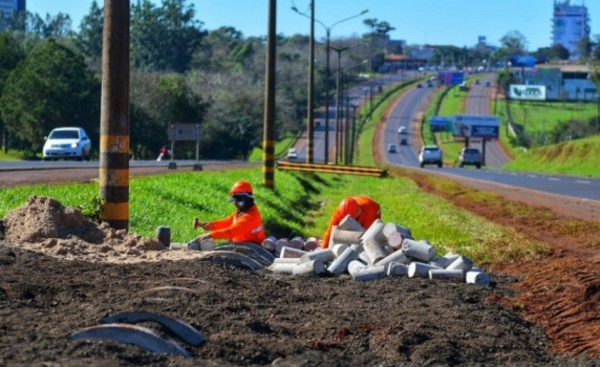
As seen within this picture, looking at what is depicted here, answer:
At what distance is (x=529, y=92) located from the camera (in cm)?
17350

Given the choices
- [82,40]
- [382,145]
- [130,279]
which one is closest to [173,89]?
[82,40]

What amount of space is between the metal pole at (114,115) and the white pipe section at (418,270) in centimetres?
383

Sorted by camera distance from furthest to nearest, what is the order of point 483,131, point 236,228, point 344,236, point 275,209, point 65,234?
point 483,131 → point 275,209 → point 236,228 → point 344,236 → point 65,234

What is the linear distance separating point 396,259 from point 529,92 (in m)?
163

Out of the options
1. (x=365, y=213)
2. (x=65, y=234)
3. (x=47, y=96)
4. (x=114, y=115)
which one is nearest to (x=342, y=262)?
(x=365, y=213)

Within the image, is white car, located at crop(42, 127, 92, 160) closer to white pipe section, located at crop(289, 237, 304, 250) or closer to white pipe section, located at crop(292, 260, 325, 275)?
white pipe section, located at crop(289, 237, 304, 250)

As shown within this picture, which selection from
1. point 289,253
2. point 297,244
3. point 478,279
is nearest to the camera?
point 478,279

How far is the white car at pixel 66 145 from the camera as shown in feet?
161

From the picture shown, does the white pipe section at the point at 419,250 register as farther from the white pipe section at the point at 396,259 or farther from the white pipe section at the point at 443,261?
the white pipe section at the point at 443,261

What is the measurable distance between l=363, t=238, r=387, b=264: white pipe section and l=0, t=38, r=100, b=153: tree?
56322 millimetres

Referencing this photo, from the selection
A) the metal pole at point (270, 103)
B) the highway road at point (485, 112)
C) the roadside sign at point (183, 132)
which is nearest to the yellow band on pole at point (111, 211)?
the metal pole at point (270, 103)

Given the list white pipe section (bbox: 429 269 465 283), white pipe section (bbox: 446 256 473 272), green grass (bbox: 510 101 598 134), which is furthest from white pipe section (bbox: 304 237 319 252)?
green grass (bbox: 510 101 598 134)

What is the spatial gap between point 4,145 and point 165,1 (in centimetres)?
5531

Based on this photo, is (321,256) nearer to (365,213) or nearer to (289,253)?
(289,253)
